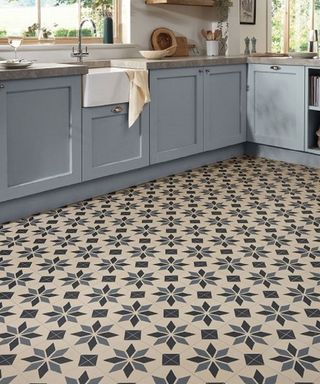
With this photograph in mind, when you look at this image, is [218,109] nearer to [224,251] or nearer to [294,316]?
[224,251]

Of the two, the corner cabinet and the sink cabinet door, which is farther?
the corner cabinet

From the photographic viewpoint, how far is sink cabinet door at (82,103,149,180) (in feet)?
14.3

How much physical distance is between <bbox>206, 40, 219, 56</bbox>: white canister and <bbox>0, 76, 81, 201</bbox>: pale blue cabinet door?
2.09 meters

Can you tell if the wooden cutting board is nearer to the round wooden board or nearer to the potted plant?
the round wooden board

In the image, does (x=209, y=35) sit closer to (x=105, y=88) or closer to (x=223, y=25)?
(x=223, y=25)

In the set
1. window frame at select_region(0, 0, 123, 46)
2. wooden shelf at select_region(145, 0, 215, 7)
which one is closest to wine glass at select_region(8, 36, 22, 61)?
window frame at select_region(0, 0, 123, 46)

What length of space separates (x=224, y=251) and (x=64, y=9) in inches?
108

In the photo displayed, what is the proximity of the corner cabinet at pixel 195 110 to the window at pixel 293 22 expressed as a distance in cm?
341

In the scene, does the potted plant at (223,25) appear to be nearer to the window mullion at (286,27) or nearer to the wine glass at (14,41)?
the wine glass at (14,41)

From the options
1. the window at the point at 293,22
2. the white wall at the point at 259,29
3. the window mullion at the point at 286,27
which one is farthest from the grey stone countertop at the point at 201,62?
the window mullion at the point at 286,27

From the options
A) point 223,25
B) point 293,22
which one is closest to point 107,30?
point 223,25

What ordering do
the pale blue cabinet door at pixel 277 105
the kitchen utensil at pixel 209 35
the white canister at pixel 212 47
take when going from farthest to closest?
the kitchen utensil at pixel 209 35, the white canister at pixel 212 47, the pale blue cabinet door at pixel 277 105

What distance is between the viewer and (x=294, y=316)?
263 centimetres

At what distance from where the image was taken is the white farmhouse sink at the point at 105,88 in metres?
4.23
